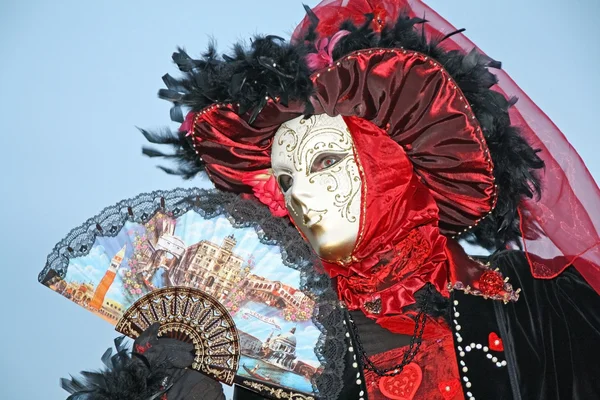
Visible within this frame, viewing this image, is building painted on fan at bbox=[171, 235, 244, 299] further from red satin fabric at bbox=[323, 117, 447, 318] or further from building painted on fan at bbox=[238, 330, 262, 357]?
A: red satin fabric at bbox=[323, 117, 447, 318]

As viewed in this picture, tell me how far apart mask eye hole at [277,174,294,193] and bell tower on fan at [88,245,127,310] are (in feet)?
1.19

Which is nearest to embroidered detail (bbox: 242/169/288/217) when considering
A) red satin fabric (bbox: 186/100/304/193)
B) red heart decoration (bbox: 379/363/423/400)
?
red satin fabric (bbox: 186/100/304/193)

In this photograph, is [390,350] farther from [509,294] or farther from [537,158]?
[537,158]

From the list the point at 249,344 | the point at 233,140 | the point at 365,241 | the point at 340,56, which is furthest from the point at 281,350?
the point at 340,56

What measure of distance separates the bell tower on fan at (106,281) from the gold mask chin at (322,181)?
38cm

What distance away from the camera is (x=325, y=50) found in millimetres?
1856

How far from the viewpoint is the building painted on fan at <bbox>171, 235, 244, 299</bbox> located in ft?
6.14

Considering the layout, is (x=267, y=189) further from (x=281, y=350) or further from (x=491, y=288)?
(x=491, y=288)

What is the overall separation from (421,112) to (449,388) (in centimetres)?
58

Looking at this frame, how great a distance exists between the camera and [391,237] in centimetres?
190

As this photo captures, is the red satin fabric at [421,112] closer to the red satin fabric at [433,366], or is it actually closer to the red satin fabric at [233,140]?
the red satin fabric at [233,140]

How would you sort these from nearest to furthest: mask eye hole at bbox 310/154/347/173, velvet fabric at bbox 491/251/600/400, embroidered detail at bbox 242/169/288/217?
1. velvet fabric at bbox 491/251/600/400
2. mask eye hole at bbox 310/154/347/173
3. embroidered detail at bbox 242/169/288/217

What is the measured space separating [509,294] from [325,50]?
64 centimetres

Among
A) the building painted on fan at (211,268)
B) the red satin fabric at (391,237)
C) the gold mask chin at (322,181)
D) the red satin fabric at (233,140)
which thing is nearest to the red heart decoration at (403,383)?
the red satin fabric at (391,237)
